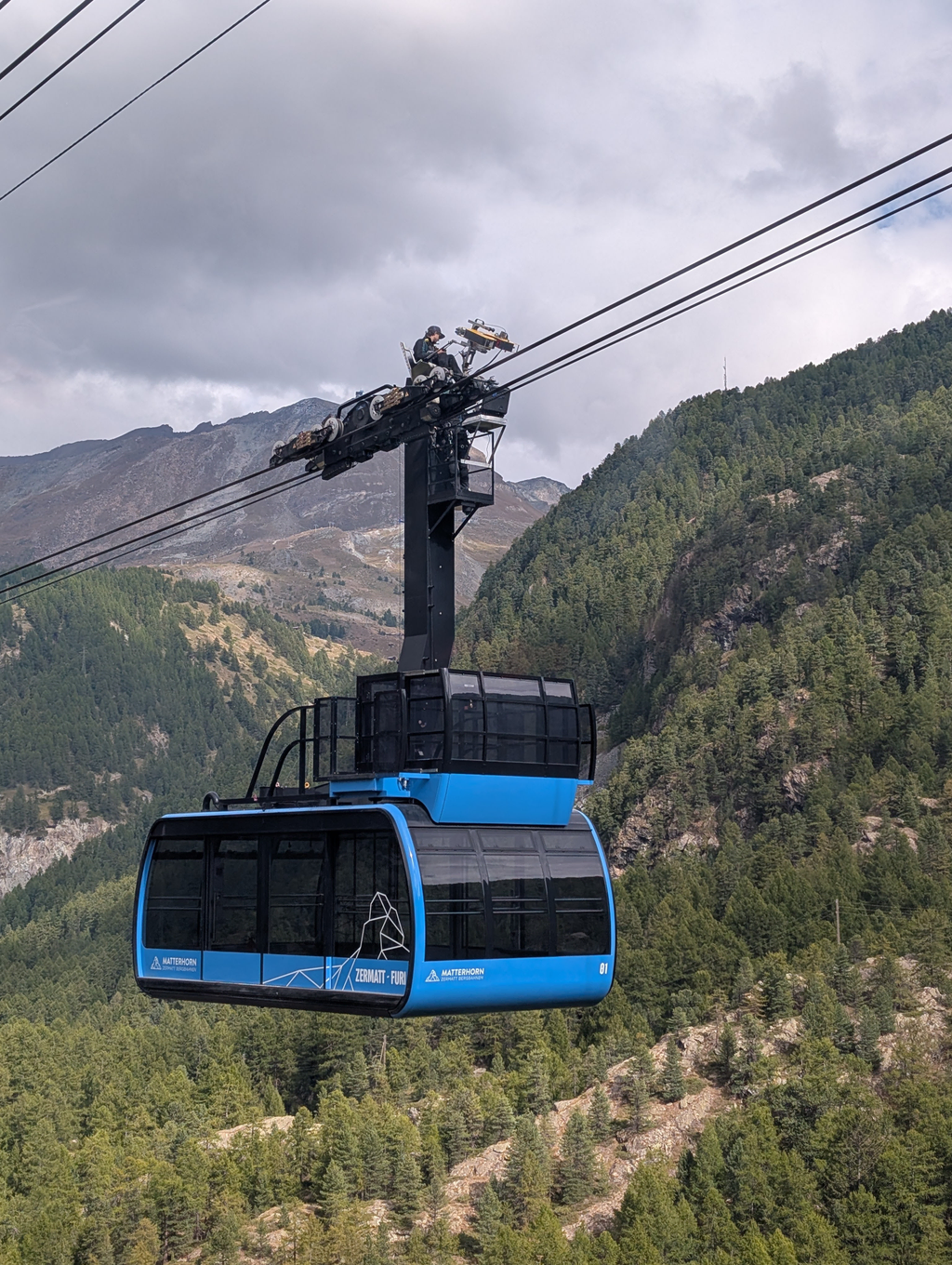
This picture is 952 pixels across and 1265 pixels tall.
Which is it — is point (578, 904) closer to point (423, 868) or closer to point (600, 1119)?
point (423, 868)

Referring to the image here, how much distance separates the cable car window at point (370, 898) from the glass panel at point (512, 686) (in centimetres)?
362

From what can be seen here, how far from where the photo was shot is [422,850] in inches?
966

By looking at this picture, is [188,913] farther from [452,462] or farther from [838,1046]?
[838,1046]

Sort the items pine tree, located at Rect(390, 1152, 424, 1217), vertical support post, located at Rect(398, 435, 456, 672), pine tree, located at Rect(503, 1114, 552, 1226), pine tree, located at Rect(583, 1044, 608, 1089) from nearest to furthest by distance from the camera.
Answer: vertical support post, located at Rect(398, 435, 456, 672) → pine tree, located at Rect(503, 1114, 552, 1226) → pine tree, located at Rect(390, 1152, 424, 1217) → pine tree, located at Rect(583, 1044, 608, 1089)

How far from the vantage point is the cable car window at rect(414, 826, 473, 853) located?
24.7m

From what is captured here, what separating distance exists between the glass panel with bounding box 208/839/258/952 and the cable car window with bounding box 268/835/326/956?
645 mm

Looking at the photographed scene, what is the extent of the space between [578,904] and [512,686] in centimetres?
428

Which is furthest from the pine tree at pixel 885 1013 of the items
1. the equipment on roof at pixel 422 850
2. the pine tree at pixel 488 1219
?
the equipment on roof at pixel 422 850

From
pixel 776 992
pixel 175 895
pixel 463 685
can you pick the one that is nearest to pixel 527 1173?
pixel 776 992

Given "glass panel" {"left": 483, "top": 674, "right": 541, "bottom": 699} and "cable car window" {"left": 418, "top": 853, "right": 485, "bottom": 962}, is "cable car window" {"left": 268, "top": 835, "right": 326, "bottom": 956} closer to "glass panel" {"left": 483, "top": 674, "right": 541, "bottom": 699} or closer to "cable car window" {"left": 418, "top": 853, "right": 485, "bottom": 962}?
"cable car window" {"left": 418, "top": 853, "right": 485, "bottom": 962}

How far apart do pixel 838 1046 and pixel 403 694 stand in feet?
434

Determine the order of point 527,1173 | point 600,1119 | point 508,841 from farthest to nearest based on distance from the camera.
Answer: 1. point 600,1119
2. point 527,1173
3. point 508,841

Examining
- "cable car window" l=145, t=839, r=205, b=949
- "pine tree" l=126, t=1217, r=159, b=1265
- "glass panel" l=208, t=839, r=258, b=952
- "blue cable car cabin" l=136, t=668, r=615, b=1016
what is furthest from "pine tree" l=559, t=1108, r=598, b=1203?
"blue cable car cabin" l=136, t=668, r=615, b=1016

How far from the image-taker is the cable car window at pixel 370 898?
80.7ft
